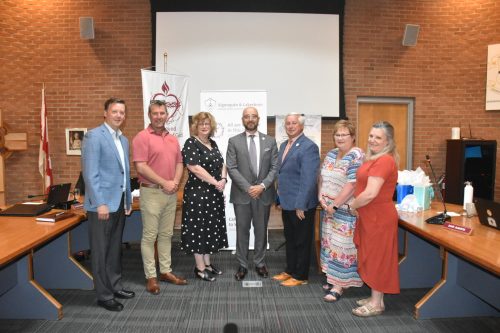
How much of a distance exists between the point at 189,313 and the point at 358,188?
1.65 metres

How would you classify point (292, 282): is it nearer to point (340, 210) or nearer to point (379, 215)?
point (340, 210)

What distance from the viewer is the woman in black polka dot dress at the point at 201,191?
131 inches

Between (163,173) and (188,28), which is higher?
(188,28)

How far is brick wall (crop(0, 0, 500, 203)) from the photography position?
5742 mm

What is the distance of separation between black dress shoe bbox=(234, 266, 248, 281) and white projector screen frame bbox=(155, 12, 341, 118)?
2.82m

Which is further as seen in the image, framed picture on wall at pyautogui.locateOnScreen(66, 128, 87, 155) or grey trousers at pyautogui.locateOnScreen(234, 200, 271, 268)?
framed picture on wall at pyautogui.locateOnScreen(66, 128, 87, 155)

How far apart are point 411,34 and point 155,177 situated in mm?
4819

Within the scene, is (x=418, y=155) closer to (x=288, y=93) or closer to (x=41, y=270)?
(x=288, y=93)

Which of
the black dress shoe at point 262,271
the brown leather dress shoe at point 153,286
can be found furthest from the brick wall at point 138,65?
the brown leather dress shoe at point 153,286

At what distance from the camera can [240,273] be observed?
3611 millimetres

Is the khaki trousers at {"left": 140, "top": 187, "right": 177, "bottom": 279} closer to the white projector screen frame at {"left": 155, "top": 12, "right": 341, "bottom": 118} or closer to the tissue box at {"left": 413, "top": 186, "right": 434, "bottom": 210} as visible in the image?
the tissue box at {"left": 413, "top": 186, "right": 434, "bottom": 210}

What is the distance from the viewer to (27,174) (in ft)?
19.4

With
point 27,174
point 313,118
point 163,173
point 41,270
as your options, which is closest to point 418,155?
point 313,118

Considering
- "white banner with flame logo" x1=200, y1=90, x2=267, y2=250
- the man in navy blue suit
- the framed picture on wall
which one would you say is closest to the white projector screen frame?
"white banner with flame logo" x1=200, y1=90, x2=267, y2=250
